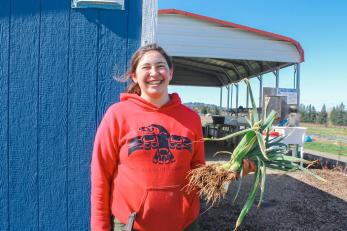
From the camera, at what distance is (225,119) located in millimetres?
14164

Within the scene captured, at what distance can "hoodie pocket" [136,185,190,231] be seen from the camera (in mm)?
1847

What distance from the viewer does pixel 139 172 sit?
6.08 ft

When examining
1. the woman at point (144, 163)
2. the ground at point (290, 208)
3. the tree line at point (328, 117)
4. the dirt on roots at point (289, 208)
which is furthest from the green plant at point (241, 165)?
the tree line at point (328, 117)

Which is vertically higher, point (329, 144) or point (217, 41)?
point (217, 41)

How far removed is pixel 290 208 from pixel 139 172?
4.64 metres

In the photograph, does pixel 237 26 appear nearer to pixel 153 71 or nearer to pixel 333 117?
pixel 153 71

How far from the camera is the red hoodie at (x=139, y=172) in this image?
1.85 metres

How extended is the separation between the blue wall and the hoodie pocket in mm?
985

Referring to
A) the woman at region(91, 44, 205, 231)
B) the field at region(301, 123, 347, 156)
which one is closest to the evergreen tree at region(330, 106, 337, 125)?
the field at region(301, 123, 347, 156)

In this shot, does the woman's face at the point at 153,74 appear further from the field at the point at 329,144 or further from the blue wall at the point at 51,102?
the field at the point at 329,144

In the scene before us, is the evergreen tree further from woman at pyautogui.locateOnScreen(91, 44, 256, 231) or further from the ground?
woman at pyautogui.locateOnScreen(91, 44, 256, 231)

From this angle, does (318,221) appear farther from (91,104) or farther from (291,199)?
(91,104)

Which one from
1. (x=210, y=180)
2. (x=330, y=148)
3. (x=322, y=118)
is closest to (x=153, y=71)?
(x=210, y=180)

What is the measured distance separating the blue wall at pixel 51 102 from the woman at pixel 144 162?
2.60 feet
